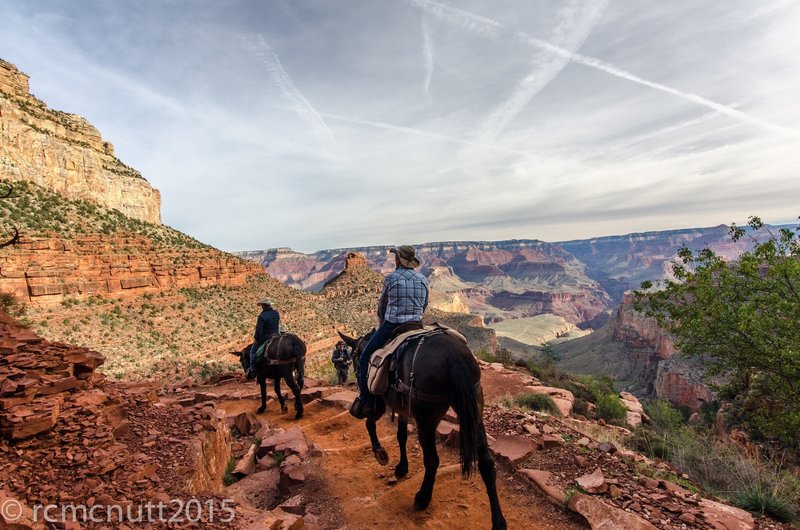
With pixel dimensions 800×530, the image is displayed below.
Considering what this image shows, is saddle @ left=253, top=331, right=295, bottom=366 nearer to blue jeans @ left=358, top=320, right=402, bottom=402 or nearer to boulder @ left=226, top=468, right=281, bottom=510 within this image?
boulder @ left=226, top=468, right=281, bottom=510

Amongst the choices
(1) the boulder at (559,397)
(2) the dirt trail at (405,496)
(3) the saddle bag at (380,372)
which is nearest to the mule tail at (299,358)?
(2) the dirt trail at (405,496)

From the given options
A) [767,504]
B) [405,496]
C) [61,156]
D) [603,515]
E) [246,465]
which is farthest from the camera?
[61,156]

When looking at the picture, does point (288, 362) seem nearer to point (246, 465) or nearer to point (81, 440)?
point (246, 465)

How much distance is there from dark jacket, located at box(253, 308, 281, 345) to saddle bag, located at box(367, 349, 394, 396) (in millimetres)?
5733

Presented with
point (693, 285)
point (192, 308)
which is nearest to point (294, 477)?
point (693, 285)

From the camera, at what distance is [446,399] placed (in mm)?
4270

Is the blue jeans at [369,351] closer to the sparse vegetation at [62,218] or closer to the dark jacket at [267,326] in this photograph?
the dark jacket at [267,326]

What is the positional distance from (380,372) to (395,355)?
40 centimetres

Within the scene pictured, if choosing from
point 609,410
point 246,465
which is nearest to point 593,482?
point 246,465

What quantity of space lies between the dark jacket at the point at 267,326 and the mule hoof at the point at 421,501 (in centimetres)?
662

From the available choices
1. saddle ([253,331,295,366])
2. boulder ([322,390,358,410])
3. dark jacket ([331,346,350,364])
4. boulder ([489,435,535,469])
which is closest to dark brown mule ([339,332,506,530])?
boulder ([489,435,535,469])

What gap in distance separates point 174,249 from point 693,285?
A: 39.5 m

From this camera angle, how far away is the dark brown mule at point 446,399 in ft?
13.0

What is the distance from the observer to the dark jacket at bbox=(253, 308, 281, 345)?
33.0 feet
